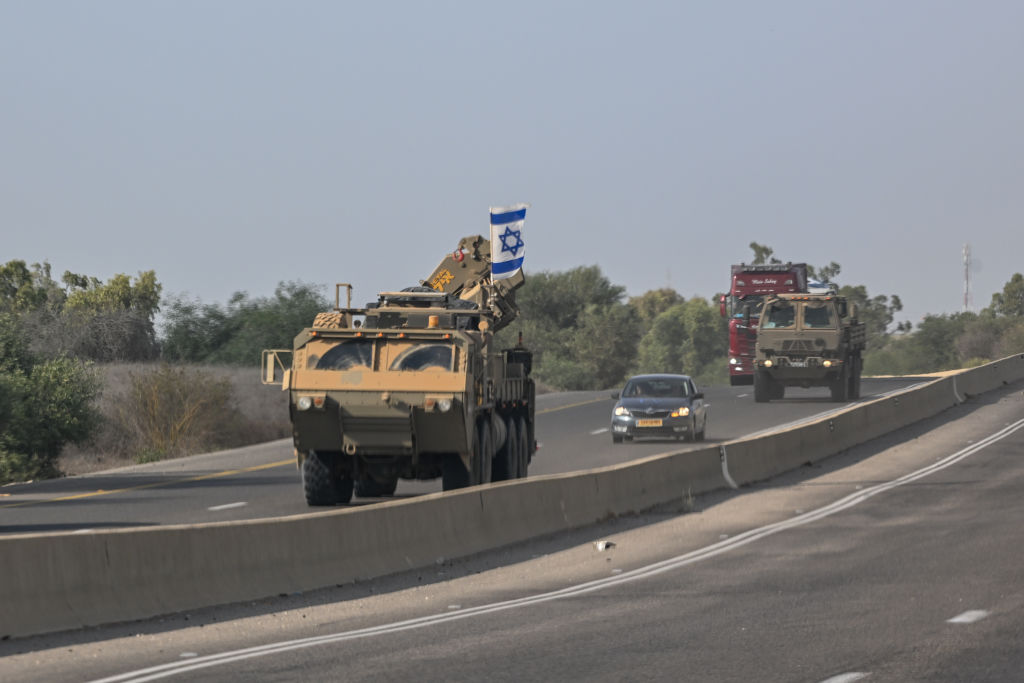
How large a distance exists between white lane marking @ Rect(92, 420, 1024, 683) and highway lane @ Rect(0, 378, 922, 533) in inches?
248

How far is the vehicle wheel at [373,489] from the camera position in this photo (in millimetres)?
22156

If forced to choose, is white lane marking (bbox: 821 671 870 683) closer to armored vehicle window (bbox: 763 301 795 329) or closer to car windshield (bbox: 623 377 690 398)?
car windshield (bbox: 623 377 690 398)

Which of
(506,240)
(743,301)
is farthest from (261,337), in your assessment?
(506,240)

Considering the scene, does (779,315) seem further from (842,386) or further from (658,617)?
(658,617)

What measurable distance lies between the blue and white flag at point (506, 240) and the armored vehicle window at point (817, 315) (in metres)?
17.3

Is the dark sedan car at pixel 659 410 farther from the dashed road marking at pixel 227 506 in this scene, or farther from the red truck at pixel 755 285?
the red truck at pixel 755 285

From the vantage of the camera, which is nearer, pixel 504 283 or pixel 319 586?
pixel 319 586

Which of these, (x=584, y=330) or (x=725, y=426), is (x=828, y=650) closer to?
(x=725, y=426)

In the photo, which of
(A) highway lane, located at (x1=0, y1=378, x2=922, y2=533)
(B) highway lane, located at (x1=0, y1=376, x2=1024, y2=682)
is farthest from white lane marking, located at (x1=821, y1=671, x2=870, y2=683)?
(A) highway lane, located at (x1=0, y1=378, x2=922, y2=533)

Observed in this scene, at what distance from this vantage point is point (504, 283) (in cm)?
2589

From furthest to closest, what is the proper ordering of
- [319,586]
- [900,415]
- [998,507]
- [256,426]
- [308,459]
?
1. [256,426]
2. [900,415]
3. [308,459]
4. [998,507]
5. [319,586]

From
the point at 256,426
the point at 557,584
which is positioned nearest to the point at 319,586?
the point at 557,584

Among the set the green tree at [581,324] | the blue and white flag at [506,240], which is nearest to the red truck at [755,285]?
the blue and white flag at [506,240]

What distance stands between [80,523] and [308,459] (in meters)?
3.07
